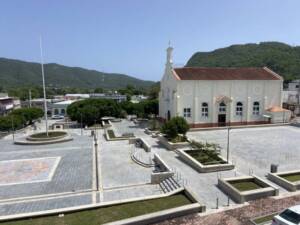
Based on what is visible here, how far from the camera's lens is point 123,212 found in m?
12.7

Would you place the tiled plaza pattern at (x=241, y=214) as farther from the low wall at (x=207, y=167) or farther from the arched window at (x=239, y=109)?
the arched window at (x=239, y=109)

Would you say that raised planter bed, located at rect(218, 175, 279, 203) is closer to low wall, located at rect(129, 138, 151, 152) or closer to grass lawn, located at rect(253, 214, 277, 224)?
grass lawn, located at rect(253, 214, 277, 224)

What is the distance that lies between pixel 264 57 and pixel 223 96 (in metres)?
55.8

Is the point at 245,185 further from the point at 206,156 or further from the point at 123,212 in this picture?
the point at 123,212

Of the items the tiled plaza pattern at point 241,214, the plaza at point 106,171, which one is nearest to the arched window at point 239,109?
the plaza at point 106,171

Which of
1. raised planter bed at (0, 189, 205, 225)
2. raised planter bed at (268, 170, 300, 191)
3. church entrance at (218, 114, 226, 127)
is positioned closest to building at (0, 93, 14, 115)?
church entrance at (218, 114, 226, 127)

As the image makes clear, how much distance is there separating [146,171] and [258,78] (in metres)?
29.9

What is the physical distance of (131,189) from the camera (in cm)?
1742

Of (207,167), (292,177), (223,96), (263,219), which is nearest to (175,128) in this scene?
(207,167)

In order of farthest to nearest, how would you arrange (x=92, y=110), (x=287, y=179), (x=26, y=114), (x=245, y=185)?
(x=26, y=114)
(x=92, y=110)
(x=287, y=179)
(x=245, y=185)

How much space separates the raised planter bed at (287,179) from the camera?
15.2m

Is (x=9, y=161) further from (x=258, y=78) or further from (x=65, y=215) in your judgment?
(x=258, y=78)

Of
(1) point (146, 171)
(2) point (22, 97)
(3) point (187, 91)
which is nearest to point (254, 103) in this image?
(3) point (187, 91)

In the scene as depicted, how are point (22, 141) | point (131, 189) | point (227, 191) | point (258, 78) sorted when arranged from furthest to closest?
1. point (258, 78)
2. point (22, 141)
3. point (131, 189)
4. point (227, 191)
